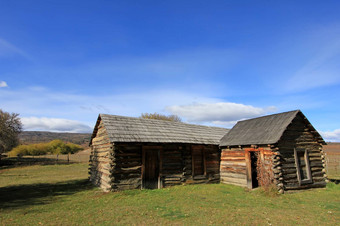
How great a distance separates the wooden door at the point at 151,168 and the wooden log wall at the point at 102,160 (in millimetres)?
2249

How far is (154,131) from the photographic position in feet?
49.7

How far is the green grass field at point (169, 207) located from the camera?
753cm

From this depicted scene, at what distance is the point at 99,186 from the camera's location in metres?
14.2

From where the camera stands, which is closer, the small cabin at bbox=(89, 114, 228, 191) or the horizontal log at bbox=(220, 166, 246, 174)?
the small cabin at bbox=(89, 114, 228, 191)

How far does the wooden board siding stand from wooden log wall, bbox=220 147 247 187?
8.46 feet

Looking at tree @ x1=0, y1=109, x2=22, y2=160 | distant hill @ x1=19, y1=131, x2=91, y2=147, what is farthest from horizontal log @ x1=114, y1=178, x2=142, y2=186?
distant hill @ x1=19, y1=131, x2=91, y2=147

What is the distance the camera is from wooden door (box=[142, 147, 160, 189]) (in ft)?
43.8

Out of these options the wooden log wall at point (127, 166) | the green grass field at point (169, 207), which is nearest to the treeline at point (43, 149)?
the green grass field at point (169, 207)

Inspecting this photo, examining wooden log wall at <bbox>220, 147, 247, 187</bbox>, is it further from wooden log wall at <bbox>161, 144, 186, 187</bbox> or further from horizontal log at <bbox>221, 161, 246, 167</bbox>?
wooden log wall at <bbox>161, 144, 186, 187</bbox>

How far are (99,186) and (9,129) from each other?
106 feet

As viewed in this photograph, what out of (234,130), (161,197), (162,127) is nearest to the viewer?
(161,197)

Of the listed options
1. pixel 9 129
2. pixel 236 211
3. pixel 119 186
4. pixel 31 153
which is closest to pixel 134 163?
pixel 119 186

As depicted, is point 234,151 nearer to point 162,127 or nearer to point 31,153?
point 162,127

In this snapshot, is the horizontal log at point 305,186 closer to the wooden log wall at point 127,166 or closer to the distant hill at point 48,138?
the wooden log wall at point 127,166
